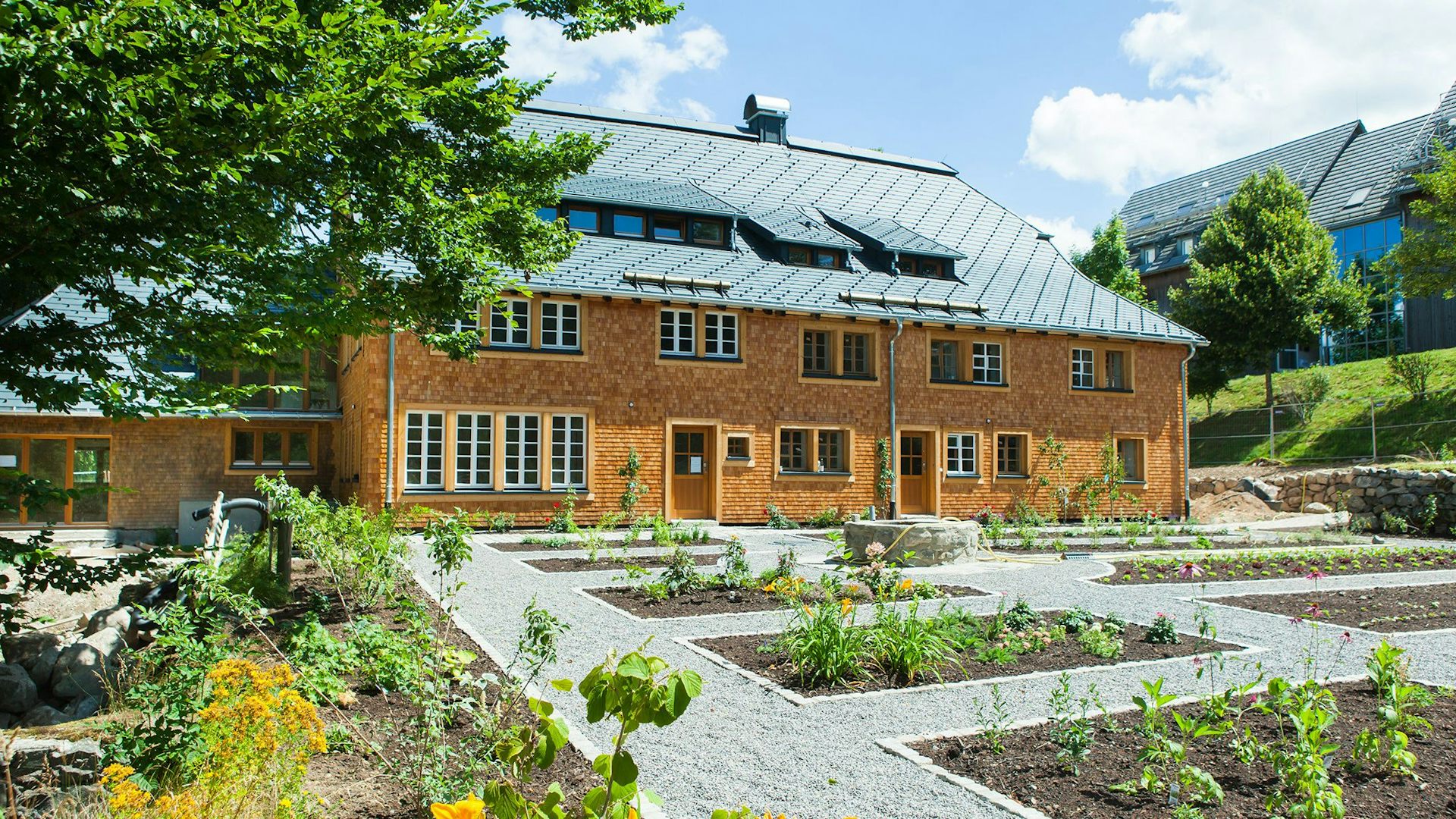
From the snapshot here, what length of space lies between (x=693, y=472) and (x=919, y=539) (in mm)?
8257

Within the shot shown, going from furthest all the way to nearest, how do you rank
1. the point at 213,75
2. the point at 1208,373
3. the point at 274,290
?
the point at 1208,373 → the point at 274,290 → the point at 213,75

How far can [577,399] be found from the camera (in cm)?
1908

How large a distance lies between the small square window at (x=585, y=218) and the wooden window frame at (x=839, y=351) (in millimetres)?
4980

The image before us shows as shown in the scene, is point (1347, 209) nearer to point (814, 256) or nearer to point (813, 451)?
point (814, 256)

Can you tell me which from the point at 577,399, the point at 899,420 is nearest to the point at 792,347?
the point at 899,420

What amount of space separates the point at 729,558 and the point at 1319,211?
43.1 metres

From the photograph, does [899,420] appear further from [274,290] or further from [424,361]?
[274,290]

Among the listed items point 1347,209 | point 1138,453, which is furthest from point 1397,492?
point 1347,209

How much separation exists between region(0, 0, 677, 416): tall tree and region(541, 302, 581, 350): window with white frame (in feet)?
33.7

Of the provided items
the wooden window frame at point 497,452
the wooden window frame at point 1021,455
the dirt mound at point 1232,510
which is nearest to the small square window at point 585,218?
the wooden window frame at point 497,452

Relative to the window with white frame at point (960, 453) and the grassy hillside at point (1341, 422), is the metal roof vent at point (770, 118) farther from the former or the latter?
the grassy hillside at point (1341, 422)

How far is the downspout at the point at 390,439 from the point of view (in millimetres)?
17344

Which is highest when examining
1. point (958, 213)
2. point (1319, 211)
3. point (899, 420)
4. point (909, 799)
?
point (1319, 211)

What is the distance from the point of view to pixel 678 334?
2011 centimetres
